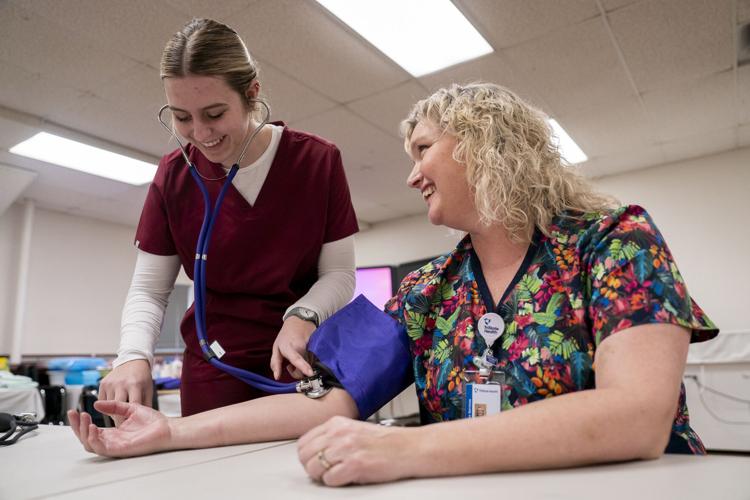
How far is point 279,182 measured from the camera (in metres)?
1.26

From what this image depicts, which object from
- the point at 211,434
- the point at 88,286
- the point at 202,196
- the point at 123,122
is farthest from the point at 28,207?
the point at 211,434

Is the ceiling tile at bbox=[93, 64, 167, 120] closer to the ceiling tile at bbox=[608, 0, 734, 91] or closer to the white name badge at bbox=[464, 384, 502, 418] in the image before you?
the ceiling tile at bbox=[608, 0, 734, 91]

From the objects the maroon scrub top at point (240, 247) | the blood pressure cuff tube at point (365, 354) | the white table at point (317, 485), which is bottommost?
the white table at point (317, 485)

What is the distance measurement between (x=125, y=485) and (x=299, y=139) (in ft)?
2.96

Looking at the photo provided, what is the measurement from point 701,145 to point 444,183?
4.25 metres

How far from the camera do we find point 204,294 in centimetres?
118

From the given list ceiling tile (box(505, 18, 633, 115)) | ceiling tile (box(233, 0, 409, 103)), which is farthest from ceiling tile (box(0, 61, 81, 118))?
ceiling tile (box(505, 18, 633, 115))

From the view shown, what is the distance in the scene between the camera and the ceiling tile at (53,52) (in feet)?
8.15

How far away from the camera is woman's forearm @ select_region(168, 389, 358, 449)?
88 cm

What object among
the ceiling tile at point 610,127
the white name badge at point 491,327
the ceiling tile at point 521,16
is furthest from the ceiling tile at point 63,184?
the white name badge at point 491,327

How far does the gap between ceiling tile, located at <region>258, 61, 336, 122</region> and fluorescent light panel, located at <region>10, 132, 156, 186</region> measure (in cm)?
107

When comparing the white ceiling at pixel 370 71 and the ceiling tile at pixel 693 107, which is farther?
the ceiling tile at pixel 693 107

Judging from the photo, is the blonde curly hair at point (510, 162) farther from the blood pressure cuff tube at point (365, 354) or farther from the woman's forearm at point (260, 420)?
the woman's forearm at point (260, 420)

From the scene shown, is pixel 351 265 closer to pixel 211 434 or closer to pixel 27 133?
pixel 211 434
